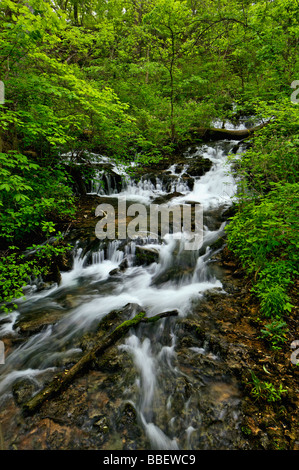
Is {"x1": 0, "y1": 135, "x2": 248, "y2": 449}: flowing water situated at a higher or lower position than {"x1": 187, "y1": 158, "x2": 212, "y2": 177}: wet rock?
lower

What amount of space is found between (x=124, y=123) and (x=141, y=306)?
19.4 feet

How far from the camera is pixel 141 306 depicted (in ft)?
14.2

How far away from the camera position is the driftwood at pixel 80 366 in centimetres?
245

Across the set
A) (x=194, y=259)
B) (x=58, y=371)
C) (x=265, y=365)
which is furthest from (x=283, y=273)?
(x=58, y=371)

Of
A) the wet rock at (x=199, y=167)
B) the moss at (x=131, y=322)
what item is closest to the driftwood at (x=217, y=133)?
the wet rock at (x=199, y=167)

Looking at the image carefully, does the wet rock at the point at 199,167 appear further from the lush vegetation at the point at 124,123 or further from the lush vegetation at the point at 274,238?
the lush vegetation at the point at 274,238

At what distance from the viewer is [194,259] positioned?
564 cm

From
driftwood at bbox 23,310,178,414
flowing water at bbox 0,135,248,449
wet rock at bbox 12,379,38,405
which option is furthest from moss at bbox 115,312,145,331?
wet rock at bbox 12,379,38,405

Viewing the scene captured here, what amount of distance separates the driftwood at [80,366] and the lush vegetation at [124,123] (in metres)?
1.52

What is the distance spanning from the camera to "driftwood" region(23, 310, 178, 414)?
2453 millimetres

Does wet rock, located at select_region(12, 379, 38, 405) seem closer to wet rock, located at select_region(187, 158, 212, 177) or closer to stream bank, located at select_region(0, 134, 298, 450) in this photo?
stream bank, located at select_region(0, 134, 298, 450)

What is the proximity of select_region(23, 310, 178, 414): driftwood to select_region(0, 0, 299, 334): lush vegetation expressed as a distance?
4.99ft

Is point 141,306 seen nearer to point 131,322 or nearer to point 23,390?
point 131,322

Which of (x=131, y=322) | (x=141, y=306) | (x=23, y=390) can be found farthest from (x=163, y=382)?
(x=23, y=390)
